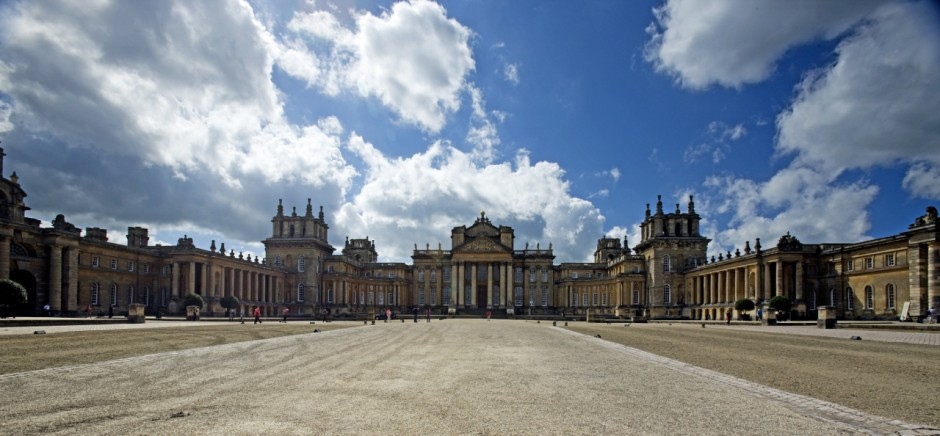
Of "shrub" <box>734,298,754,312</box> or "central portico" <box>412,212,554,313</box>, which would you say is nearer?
"shrub" <box>734,298,754,312</box>

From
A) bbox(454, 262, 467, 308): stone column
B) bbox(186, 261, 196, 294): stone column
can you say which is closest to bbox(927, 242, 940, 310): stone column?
bbox(454, 262, 467, 308): stone column

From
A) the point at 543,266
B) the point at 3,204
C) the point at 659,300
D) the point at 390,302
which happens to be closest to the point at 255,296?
the point at 390,302

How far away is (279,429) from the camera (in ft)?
24.9

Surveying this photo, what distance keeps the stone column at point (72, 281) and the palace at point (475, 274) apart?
0.41 ft

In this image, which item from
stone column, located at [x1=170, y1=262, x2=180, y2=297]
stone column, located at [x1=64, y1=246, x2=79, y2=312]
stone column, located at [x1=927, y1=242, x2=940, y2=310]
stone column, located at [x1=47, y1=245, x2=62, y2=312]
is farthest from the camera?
stone column, located at [x1=170, y1=262, x2=180, y2=297]

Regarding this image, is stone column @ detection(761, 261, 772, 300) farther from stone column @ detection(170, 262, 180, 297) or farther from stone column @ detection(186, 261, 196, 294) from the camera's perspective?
stone column @ detection(170, 262, 180, 297)

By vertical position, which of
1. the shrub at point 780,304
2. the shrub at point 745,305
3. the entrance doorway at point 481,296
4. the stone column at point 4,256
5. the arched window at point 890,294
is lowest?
the entrance doorway at point 481,296

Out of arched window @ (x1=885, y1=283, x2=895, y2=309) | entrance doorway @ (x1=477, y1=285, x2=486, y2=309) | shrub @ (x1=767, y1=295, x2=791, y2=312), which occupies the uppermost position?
arched window @ (x1=885, y1=283, x2=895, y2=309)

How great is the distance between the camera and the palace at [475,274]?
155 feet

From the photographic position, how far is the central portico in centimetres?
9456

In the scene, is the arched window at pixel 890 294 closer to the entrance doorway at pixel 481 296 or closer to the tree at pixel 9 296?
the entrance doorway at pixel 481 296

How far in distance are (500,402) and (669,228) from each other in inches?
3030

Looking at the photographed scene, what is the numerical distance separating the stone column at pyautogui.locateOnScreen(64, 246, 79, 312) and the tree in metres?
15.1

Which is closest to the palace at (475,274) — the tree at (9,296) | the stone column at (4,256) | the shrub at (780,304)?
the stone column at (4,256)
